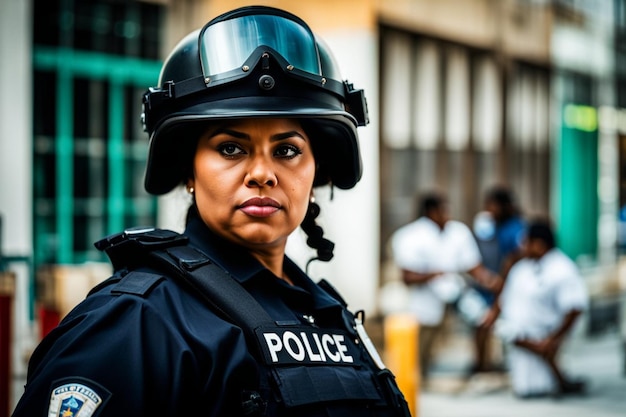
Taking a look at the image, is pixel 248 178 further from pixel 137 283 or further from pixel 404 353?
pixel 404 353

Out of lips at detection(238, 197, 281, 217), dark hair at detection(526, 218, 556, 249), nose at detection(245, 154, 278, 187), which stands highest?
nose at detection(245, 154, 278, 187)

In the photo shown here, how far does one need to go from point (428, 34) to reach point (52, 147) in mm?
5855

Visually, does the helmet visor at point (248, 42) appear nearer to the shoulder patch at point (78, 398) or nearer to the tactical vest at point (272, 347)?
Result: the tactical vest at point (272, 347)

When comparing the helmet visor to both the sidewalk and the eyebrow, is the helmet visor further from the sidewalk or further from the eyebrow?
the sidewalk

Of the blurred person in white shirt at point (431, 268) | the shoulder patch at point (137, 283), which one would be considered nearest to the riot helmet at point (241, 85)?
the shoulder patch at point (137, 283)

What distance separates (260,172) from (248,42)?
304mm

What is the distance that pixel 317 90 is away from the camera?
7.50ft

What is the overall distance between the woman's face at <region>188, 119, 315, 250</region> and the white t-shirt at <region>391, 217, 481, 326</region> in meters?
7.31

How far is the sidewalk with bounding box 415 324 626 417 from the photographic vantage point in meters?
8.28

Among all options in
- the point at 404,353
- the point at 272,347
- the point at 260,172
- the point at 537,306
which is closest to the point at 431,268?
the point at 537,306

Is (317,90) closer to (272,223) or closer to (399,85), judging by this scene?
(272,223)

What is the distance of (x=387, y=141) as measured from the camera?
12203 mm

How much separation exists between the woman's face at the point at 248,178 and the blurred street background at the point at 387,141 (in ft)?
1.79

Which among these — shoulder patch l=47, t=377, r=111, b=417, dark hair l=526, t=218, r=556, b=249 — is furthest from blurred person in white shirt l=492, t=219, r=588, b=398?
shoulder patch l=47, t=377, r=111, b=417
